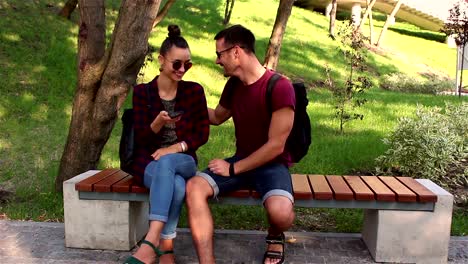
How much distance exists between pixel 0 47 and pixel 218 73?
475 centimetres

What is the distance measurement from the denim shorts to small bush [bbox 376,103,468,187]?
8.69ft

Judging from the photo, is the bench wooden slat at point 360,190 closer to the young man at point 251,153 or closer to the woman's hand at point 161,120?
the young man at point 251,153

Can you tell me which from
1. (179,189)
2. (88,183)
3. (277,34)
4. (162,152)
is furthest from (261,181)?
(277,34)

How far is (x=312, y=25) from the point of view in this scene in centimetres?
2266

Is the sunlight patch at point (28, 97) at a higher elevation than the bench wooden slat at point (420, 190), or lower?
higher

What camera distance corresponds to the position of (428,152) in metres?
5.68

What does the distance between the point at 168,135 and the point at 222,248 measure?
1.05m

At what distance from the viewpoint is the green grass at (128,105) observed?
5039 mm

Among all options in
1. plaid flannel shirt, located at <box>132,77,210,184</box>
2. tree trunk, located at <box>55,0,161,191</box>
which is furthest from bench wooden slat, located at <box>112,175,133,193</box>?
tree trunk, located at <box>55,0,161,191</box>

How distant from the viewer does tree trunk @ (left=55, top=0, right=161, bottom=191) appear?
182 inches

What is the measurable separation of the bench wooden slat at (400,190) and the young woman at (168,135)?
1504mm

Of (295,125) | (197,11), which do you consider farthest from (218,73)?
(295,125)

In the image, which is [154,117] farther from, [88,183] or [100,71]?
[100,71]

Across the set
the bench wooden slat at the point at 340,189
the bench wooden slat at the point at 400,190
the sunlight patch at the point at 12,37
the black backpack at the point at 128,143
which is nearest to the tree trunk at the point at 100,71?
the black backpack at the point at 128,143
